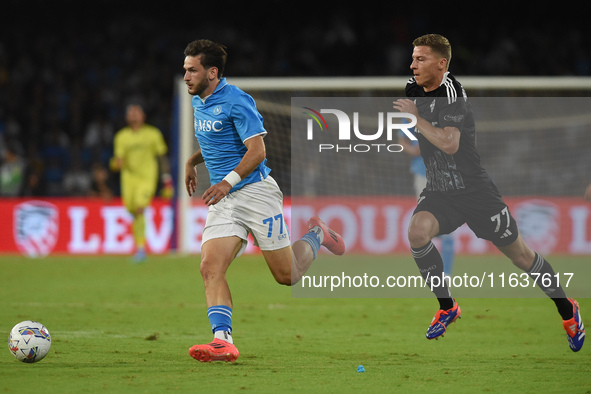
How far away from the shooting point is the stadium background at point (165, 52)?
19.9 m

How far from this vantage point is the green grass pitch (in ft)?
16.7

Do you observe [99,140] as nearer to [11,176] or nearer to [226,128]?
[11,176]

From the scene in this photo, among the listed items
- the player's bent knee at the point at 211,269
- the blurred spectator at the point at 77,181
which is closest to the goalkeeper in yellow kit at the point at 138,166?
the blurred spectator at the point at 77,181

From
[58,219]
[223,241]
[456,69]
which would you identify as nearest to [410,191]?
[58,219]

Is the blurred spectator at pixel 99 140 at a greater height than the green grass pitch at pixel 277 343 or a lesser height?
greater

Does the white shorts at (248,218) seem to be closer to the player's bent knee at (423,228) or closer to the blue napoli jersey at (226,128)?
the blue napoli jersey at (226,128)

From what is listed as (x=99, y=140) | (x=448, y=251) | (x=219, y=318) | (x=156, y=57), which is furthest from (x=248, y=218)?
(x=156, y=57)

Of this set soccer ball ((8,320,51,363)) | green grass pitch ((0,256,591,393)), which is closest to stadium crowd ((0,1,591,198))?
green grass pitch ((0,256,591,393))

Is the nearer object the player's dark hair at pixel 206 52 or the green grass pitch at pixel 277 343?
the green grass pitch at pixel 277 343

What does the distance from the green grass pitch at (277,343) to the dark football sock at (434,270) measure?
1.24 feet

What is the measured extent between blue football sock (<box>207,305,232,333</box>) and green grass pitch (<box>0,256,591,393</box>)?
0.82 ft

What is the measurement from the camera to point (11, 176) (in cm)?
1775

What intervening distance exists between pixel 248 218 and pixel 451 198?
1.53 m

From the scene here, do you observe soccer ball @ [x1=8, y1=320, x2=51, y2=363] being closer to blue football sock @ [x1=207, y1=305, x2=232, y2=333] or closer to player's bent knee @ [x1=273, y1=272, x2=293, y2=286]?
blue football sock @ [x1=207, y1=305, x2=232, y2=333]
